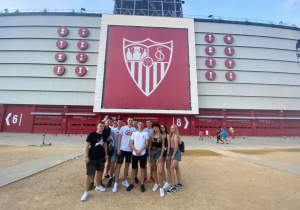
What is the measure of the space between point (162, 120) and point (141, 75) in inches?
314

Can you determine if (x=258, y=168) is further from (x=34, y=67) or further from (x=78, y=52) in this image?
(x=34, y=67)

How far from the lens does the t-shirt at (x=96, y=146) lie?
338cm

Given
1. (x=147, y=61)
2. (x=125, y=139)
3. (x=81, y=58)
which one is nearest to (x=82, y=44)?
(x=81, y=58)

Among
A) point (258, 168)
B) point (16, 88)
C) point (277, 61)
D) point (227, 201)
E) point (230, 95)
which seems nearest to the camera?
point (227, 201)

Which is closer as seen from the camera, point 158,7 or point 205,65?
point 205,65

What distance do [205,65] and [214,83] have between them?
363 centimetres

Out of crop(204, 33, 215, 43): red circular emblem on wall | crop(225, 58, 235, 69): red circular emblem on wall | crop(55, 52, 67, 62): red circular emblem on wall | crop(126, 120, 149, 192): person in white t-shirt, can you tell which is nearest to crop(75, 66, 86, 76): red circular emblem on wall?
crop(55, 52, 67, 62): red circular emblem on wall

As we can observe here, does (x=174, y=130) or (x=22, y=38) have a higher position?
(x=22, y=38)

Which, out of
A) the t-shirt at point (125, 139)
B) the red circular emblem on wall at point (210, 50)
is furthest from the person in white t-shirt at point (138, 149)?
the red circular emblem on wall at point (210, 50)

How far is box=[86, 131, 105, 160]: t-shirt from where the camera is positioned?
11.1ft

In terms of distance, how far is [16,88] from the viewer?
20.9 meters

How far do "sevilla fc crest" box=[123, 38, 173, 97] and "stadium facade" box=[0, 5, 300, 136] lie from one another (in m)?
0.16

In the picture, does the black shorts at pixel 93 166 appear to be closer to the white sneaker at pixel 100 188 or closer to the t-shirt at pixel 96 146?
the t-shirt at pixel 96 146

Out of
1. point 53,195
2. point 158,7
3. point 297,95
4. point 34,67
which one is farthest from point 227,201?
point 158,7
